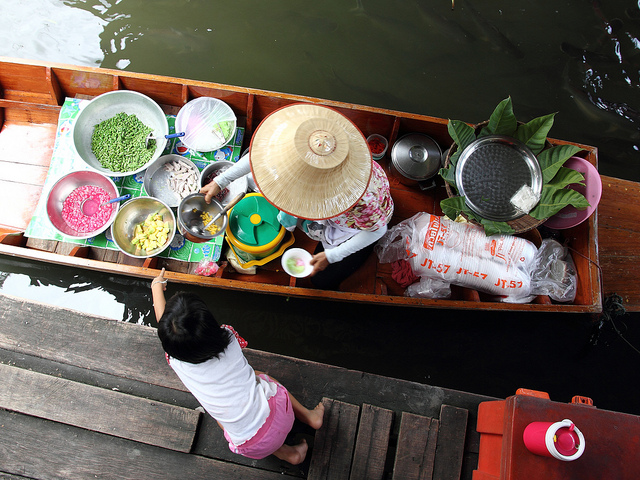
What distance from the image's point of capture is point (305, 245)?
8.95 ft

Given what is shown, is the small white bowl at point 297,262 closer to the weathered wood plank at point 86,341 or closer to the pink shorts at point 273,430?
the pink shorts at point 273,430

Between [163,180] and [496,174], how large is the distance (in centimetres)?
226

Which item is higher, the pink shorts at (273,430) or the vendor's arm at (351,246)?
the vendor's arm at (351,246)

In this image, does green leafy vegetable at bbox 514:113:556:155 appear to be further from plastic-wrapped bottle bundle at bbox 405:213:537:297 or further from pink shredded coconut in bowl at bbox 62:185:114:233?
pink shredded coconut in bowl at bbox 62:185:114:233

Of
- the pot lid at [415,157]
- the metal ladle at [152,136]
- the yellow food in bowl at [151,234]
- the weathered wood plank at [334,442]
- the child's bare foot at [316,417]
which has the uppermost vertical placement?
the pot lid at [415,157]

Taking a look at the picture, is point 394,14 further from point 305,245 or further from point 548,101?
point 305,245

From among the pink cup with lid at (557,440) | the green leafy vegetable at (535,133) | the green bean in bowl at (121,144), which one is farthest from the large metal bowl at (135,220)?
the green leafy vegetable at (535,133)

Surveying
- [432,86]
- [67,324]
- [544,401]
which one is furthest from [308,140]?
[432,86]

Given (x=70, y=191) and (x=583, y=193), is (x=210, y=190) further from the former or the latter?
(x=583, y=193)

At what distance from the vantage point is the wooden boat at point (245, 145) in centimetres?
240

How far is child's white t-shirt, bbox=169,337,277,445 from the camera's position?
1.66 meters

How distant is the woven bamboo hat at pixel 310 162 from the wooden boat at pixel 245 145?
0.96 m

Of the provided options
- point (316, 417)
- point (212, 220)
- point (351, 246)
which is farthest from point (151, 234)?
point (316, 417)

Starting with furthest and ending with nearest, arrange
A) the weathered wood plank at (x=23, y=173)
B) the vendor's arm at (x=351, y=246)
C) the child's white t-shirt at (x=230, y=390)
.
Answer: the weathered wood plank at (x=23, y=173) → the vendor's arm at (x=351, y=246) → the child's white t-shirt at (x=230, y=390)
